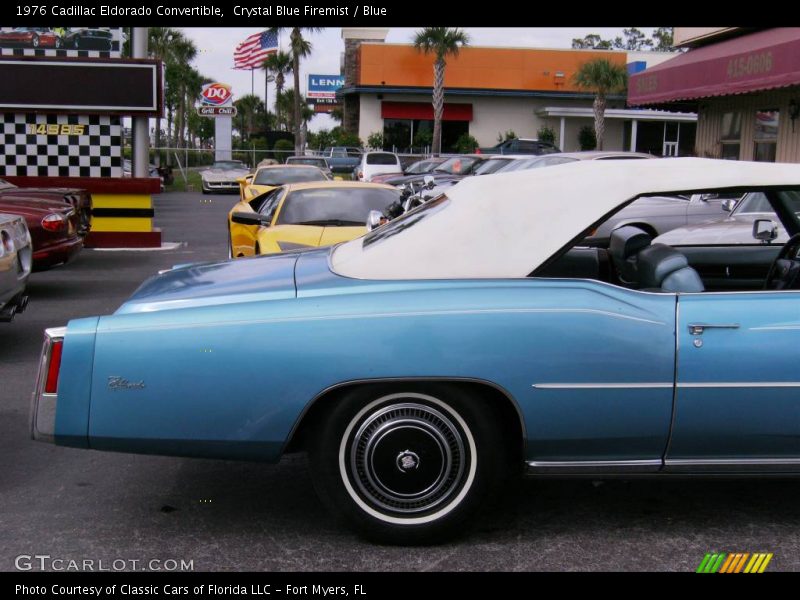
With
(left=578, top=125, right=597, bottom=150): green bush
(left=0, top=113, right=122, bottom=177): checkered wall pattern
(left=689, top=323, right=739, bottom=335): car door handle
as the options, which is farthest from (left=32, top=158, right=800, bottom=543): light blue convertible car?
(left=578, top=125, right=597, bottom=150): green bush

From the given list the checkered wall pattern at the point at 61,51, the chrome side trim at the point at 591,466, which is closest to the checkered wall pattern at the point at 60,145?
the checkered wall pattern at the point at 61,51

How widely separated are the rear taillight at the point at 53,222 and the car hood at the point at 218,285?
213 inches

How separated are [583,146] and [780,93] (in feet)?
92.0

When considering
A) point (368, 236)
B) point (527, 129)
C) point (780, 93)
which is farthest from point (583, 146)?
point (368, 236)

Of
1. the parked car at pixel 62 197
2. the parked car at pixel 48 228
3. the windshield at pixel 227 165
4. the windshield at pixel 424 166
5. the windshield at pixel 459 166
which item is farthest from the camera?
the windshield at pixel 227 165

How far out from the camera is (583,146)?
4497 centimetres

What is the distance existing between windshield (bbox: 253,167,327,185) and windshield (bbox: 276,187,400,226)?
5.95 meters

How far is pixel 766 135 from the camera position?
17906mm

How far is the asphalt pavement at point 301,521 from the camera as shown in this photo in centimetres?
367

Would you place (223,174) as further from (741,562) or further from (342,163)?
(741,562)

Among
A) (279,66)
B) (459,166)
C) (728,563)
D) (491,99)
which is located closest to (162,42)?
(279,66)

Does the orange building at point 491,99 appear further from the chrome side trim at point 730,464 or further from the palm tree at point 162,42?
the chrome side trim at point 730,464

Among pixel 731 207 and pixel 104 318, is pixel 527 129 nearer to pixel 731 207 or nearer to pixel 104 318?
pixel 731 207

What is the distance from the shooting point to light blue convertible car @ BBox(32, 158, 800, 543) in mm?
3619
